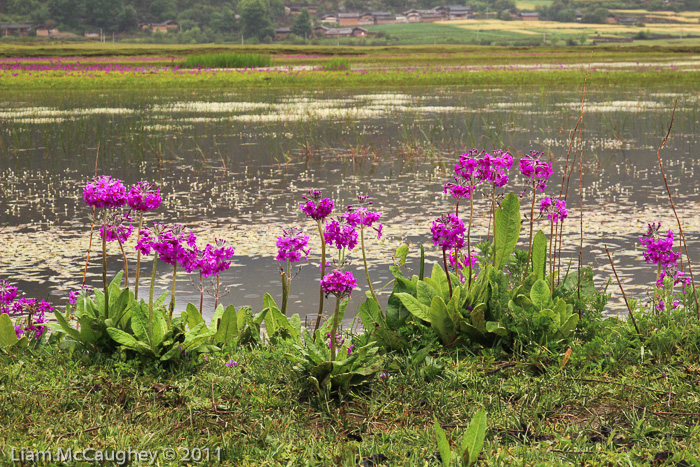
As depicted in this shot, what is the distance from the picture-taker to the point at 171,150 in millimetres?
14000

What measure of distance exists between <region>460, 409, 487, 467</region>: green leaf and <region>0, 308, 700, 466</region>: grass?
0.08 m

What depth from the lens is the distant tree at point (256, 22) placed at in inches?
4705

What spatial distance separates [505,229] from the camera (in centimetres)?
434

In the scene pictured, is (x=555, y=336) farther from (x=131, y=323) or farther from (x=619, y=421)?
(x=131, y=323)

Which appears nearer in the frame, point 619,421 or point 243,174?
point 619,421

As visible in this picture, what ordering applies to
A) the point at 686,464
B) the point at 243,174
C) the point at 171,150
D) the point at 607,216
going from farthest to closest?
the point at 171,150 < the point at 243,174 < the point at 607,216 < the point at 686,464

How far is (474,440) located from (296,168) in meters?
9.54

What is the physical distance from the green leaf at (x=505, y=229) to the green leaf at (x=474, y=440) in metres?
1.65

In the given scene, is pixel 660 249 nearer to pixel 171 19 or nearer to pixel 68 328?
pixel 68 328

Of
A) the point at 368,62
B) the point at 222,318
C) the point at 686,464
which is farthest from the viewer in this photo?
the point at 368,62

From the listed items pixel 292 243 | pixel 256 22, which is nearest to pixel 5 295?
pixel 292 243

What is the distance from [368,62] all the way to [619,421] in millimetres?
49181

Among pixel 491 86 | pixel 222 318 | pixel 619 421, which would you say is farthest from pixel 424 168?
pixel 491 86

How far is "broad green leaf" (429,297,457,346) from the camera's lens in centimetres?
388
